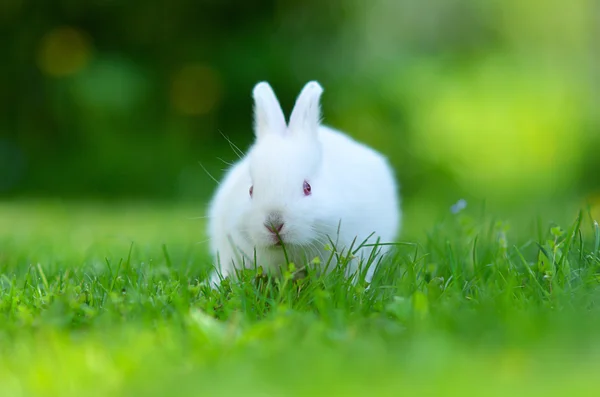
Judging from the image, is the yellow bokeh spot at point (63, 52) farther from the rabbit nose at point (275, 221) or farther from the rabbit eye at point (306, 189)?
the rabbit nose at point (275, 221)

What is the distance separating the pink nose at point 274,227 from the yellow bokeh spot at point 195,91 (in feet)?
26.2

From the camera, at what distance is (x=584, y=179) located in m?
9.45

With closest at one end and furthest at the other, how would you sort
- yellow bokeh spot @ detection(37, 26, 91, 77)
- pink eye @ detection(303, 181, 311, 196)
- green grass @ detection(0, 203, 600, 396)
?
green grass @ detection(0, 203, 600, 396), pink eye @ detection(303, 181, 311, 196), yellow bokeh spot @ detection(37, 26, 91, 77)


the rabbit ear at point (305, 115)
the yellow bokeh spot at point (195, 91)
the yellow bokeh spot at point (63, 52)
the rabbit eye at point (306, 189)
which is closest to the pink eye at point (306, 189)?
the rabbit eye at point (306, 189)

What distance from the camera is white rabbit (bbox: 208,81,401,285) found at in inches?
110

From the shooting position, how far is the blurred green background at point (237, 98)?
31.3ft

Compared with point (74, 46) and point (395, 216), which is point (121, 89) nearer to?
point (74, 46)

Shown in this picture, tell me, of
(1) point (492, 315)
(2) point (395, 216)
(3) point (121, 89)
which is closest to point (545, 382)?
(1) point (492, 315)

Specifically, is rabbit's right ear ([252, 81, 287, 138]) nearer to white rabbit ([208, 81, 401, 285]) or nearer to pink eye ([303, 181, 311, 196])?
white rabbit ([208, 81, 401, 285])

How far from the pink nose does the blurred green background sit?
6402 millimetres

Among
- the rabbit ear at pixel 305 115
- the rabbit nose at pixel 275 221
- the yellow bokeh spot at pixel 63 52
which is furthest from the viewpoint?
the yellow bokeh spot at pixel 63 52

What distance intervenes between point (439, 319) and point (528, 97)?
8.22 meters

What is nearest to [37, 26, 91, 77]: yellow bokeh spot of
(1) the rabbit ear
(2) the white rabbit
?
(2) the white rabbit

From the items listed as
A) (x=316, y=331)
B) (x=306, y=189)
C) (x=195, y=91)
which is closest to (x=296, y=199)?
(x=306, y=189)
